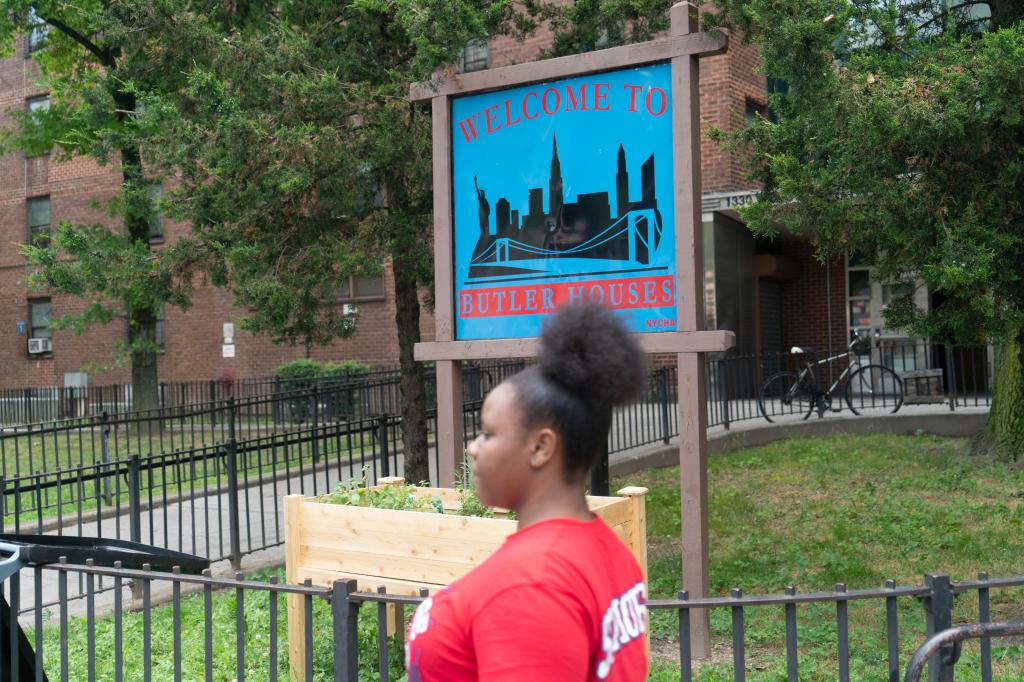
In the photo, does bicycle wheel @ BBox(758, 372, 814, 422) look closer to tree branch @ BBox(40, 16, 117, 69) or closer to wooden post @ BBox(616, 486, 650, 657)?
wooden post @ BBox(616, 486, 650, 657)

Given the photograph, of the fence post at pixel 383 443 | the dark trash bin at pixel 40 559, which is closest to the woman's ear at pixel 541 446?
the dark trash bin at pixel 40 559

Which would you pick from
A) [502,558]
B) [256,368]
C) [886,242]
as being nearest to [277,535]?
[886,242]

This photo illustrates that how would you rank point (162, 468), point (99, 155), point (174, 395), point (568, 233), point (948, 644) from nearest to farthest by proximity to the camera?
point (948, 644) < point (568, 233) < point (162, 468) < point (99, 155) < point (174, 395)

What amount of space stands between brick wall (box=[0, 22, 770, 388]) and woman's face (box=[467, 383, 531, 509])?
17347mm

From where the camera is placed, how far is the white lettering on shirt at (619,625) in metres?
1.76

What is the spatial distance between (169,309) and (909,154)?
2239 centimetres

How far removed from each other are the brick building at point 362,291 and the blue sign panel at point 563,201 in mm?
5531

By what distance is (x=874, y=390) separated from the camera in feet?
51.5

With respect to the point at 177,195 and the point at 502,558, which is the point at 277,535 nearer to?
the point at 177,195

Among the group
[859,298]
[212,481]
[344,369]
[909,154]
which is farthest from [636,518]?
[344,369]

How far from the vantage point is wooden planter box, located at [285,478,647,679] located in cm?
462

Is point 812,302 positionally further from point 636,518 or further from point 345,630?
point 345,630

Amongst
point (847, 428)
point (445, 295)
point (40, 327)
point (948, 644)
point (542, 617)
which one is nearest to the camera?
point (542, 617)

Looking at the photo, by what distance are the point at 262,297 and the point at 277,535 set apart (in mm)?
2115
